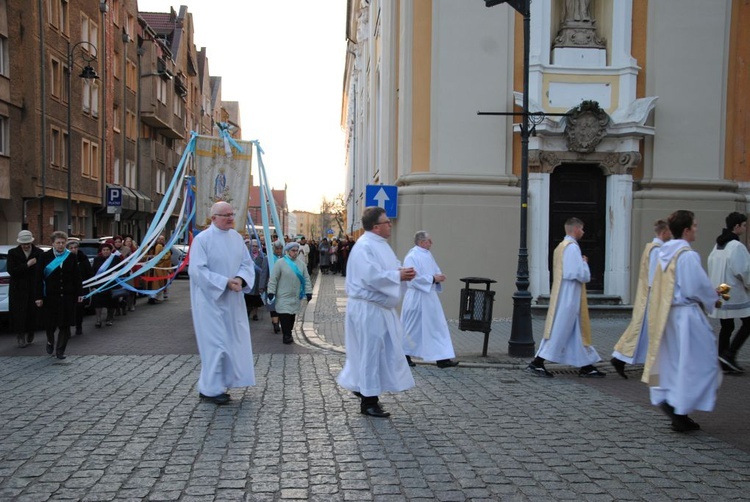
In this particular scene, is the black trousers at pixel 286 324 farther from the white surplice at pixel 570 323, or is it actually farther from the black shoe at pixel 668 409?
the black shoe at pixel 668 409

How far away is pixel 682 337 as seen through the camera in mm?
6590

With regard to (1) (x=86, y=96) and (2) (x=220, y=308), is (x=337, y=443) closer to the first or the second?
(2) (x=220, y=308)

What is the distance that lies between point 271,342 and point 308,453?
740 cm

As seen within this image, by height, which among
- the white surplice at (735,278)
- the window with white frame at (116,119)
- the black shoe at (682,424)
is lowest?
the black shoe at (682,424)

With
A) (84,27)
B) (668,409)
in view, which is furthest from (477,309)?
(84,27)

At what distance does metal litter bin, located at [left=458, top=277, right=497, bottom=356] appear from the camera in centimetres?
1091

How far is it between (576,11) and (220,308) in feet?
39.4

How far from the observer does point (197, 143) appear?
54.6ft

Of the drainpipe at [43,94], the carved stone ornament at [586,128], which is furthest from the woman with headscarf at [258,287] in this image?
the drainpipe at [43,94]

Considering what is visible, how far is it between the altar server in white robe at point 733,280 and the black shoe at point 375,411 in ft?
15.9

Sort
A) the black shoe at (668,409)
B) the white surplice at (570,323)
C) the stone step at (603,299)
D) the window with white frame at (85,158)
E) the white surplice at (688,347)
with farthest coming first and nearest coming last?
the window with white frame at (85,158) < the stone step at (603,299) < the white surplice at (570,323) < the black shoe at (668,409) < the white surplice at (688,347)

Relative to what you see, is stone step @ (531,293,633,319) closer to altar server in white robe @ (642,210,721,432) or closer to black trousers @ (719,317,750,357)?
black trousers @ (719,317,750,357)

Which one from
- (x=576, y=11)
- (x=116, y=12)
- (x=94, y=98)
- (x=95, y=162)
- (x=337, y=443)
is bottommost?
(x=337, y=443)

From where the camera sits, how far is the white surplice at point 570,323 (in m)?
9.60
